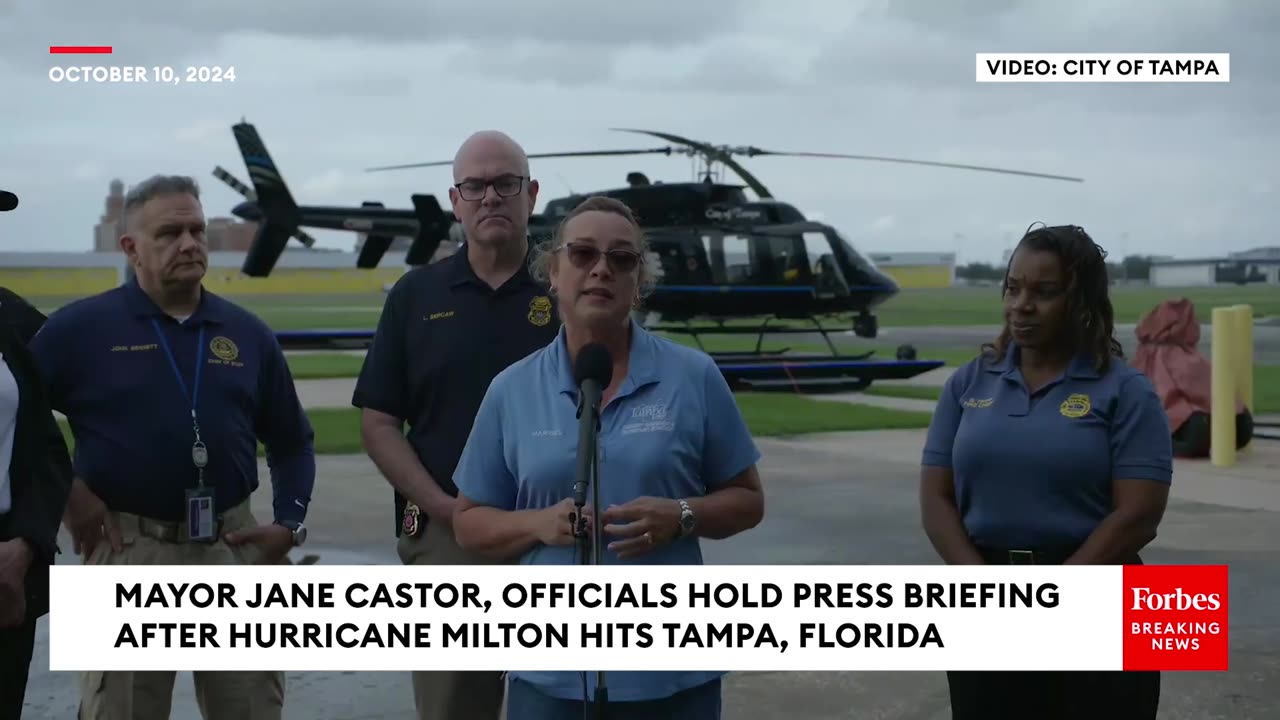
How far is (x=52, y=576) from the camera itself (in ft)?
12.0

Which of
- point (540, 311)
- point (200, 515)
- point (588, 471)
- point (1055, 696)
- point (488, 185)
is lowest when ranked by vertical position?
point (1055, 696)

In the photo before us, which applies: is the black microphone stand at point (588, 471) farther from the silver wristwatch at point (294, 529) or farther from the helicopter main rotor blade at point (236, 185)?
the helicopter main rotor blade at point (236, 185)

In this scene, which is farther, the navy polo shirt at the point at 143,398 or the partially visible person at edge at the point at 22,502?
the navy polo shirt at the point at 143,398

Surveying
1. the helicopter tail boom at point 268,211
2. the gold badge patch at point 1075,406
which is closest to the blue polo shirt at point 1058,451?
the gold badge patch at point 1075,406

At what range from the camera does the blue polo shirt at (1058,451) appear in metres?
3.23

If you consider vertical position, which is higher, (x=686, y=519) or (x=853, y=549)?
(x=686, y=519)

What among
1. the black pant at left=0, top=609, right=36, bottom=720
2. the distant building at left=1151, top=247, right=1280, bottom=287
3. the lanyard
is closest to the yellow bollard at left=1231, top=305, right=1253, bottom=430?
the lanyard

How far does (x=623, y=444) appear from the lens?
2.87 metres

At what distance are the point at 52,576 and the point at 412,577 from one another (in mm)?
907

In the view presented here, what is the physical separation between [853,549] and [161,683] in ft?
17.3

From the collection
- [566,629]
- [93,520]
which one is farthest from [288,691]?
[566,629]

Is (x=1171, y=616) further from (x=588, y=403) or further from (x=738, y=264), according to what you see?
(x=738, y=264)

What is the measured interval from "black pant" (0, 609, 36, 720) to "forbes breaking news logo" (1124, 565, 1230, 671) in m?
2.61

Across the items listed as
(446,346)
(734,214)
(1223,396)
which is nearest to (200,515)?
(446,346)
